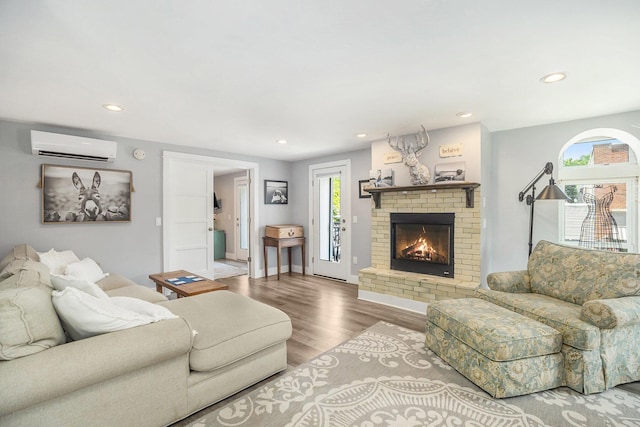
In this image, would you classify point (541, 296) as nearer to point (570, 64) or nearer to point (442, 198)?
point (442, 198)

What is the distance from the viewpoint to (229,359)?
1834mm

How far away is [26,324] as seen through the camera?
1.31 metres

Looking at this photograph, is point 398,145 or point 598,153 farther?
point 398,145

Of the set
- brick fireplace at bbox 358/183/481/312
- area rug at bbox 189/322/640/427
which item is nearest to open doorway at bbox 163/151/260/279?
brick fireplace at bbox 358/183/481/312

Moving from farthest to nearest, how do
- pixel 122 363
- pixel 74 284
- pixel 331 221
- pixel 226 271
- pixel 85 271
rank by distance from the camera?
1. pixel 226 271
2. pixel 331 221
3. pixel 85 271
4. pixel 74 284
5. pixel 122 363

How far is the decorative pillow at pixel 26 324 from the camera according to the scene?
4.09 ft

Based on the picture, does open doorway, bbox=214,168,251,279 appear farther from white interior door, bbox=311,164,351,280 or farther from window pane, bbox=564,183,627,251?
window pane, bbox=564,183,627,251

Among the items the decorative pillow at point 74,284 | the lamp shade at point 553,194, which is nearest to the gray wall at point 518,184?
the lamp shade at point 553,194

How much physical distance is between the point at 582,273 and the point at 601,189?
1647 mm

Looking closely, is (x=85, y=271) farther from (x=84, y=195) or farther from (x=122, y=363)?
(x=122, y=363)

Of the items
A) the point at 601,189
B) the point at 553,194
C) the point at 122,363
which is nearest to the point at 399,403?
the point at 122,363

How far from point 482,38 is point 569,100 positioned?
5.60 ft

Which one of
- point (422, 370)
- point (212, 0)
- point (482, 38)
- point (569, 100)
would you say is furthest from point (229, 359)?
point (569, 100)

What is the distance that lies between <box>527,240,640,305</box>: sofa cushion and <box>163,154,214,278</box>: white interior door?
4.47 metres
